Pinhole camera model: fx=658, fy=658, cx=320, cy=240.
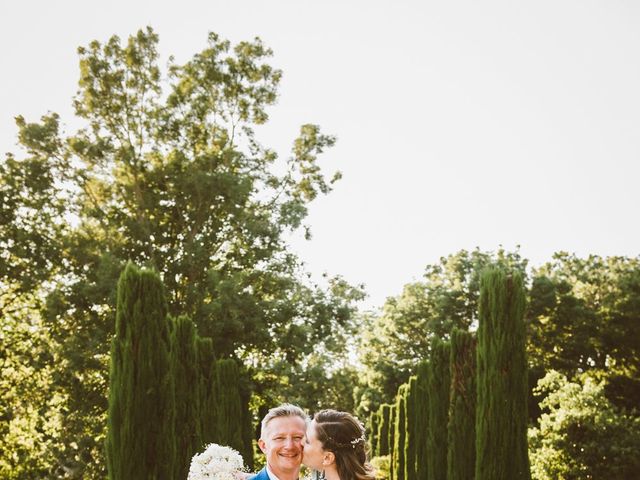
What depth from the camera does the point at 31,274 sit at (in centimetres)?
2050

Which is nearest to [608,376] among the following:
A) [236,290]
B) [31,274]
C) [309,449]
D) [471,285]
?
[471,285]

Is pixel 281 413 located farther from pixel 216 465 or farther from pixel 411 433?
pixel 411 433

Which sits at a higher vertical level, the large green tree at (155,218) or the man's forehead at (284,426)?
the large green tree at (155,218)

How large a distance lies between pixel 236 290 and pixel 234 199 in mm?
3177

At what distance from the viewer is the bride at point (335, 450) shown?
3.83 metres

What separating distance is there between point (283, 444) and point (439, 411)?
12.9m

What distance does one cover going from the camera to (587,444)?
19109 millimetres

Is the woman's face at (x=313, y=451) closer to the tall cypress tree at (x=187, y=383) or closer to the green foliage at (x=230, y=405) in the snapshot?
the tall cypress tree at (x=187, y=383)

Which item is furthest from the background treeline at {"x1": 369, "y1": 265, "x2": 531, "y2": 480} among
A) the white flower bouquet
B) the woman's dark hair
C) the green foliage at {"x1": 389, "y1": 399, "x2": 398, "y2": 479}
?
the woman's dark hair

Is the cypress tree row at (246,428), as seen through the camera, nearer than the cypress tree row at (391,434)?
Yes

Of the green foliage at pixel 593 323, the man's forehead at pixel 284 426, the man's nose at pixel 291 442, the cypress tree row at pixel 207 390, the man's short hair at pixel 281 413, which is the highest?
the green foliage at pixel 593 323

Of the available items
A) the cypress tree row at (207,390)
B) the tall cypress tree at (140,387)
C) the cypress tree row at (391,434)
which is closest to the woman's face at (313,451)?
the tall cypress tree at (140,387)

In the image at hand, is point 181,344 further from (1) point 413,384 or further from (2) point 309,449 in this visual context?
(2) point 309,449

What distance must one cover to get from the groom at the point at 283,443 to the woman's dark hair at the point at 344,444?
5.2 inches
